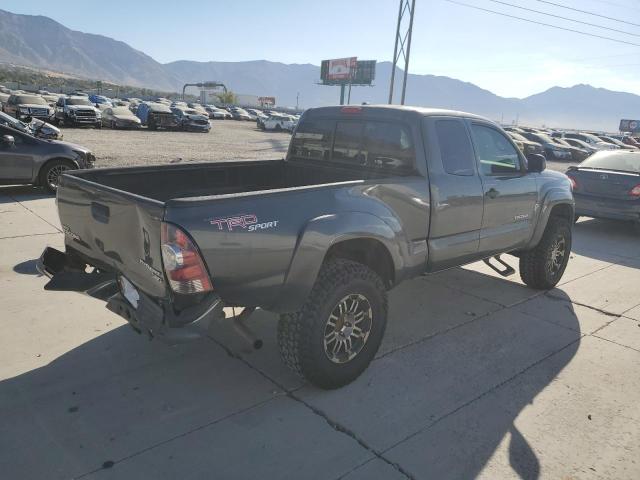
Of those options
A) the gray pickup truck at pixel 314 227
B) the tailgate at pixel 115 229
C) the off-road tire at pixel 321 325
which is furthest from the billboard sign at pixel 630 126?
the tailgate at pixel 115 229

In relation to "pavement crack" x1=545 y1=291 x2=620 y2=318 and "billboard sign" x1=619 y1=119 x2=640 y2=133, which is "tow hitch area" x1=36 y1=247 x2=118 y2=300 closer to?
"pavement crack" x1=545 y1=291 x2=620 y2=318

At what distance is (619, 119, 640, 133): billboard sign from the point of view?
82.6 metres

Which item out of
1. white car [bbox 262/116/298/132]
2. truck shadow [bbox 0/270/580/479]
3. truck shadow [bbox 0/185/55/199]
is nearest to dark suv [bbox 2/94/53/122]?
truck shadow [bbox 0/185/55/199]

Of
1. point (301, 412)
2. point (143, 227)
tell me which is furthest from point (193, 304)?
point (301, 412)

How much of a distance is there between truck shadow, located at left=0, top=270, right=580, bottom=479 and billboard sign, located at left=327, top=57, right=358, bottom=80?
69.7m

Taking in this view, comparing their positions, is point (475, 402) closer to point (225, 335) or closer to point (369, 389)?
point (369, 389)

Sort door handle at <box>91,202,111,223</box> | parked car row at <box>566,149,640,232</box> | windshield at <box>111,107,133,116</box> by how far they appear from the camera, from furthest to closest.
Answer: windshield at <box>111,107,133,116</box> < parked car row at <box>566,149,640,232</box> < door handle at <box>91,202,111,223</box>

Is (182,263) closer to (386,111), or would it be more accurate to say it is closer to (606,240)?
(386,111)

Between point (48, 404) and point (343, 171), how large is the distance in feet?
9.26

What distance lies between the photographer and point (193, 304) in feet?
9.21

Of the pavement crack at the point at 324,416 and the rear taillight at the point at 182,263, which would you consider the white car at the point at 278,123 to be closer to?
the pavement crack at the point at 324,416

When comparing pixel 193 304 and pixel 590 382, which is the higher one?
pixel 193 304

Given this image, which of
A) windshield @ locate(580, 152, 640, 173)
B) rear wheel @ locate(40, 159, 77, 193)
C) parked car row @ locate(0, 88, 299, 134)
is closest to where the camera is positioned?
windshield @ locate(580, 152, 640, 173)

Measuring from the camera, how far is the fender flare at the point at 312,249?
3072 millimetres
